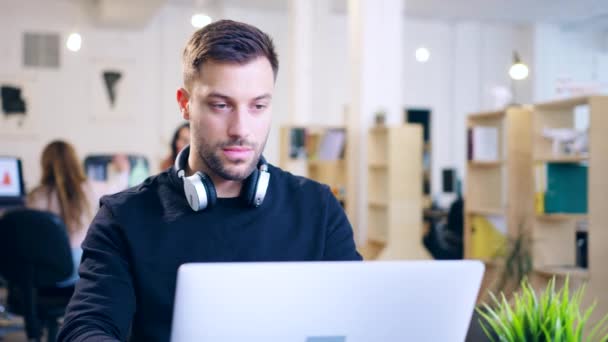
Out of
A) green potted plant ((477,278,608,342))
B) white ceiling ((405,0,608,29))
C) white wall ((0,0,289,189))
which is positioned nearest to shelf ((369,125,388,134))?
white wall ((0,0,289,189))

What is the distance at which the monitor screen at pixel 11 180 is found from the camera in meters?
5.92

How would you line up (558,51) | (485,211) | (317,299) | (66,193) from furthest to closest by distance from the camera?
(558,51) → (485,211) → (66,193) → (317,299)

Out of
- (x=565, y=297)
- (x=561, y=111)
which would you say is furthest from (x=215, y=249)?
(x=561, y=111)

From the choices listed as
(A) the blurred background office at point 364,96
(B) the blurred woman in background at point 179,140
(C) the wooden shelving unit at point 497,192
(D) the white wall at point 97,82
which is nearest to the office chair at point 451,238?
(A) the blurred background office at point 364,96

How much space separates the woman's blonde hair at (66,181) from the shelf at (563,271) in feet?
9.21

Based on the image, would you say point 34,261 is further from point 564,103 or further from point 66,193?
point 564,103

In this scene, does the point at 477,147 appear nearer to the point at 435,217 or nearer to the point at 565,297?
the point at 435,217

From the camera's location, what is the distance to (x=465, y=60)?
39.0 ft

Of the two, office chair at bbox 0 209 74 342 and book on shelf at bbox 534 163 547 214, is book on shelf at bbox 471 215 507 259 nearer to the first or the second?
book on shelf at bbox 534 163 547 214

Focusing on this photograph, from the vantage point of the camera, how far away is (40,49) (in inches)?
407

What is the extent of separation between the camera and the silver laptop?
1055 millimetres

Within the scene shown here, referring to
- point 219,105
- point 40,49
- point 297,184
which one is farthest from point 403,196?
point 40,49

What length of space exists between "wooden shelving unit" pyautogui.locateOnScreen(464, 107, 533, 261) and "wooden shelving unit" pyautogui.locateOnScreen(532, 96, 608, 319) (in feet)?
0.61

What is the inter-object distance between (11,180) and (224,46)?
193 inches
